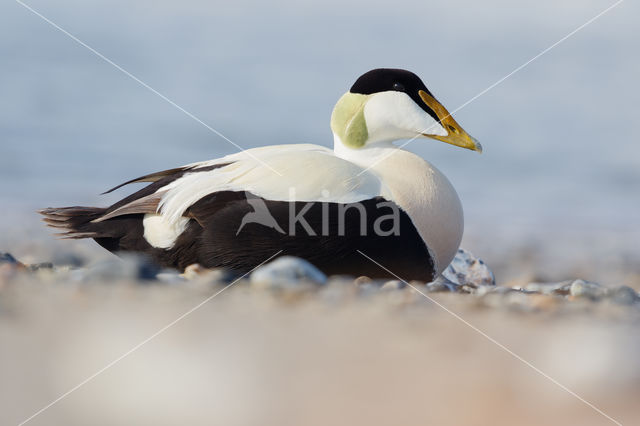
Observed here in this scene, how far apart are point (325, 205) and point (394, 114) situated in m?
0.86

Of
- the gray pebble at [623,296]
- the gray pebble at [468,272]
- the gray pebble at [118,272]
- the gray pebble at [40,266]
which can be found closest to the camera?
the gray pebble at [118,272]

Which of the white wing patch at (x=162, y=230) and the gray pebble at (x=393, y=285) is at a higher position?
the white wing patch at (x=162, y=230)

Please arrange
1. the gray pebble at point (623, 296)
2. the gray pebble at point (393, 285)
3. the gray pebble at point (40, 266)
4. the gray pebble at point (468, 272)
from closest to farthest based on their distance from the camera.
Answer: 1. the gray pebble at point (393, 285)
2. the gray pebble at point (623, 296)
3. the gray pebble at point (40, 266)
4. the gray pebble at point (468, 272)

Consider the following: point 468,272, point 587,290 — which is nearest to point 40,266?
point 468,272

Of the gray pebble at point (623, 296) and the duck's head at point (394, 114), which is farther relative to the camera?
the duck's head at point (394, 114)

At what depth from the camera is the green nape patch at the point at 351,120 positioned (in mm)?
4090

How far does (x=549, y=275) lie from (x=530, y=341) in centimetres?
437

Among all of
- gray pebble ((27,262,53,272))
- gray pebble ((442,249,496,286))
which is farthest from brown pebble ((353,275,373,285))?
gray pebble ((27,262,53,272))

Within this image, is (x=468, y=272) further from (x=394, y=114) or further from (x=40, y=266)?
(x=40, y=266)

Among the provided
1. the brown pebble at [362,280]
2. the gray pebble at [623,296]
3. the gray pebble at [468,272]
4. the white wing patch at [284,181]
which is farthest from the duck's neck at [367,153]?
the gray pebble at [623,296]

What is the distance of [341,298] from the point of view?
9.47ft

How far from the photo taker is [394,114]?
4.04 meters

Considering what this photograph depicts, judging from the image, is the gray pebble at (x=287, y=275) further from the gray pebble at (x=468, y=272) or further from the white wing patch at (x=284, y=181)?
the gray pebble at (x=468, y=272)

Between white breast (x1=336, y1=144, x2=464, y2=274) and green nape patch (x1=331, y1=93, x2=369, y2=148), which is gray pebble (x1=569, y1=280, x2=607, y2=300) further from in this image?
green nape patch (x1=331, y1=93, x2=369, y2=148)
